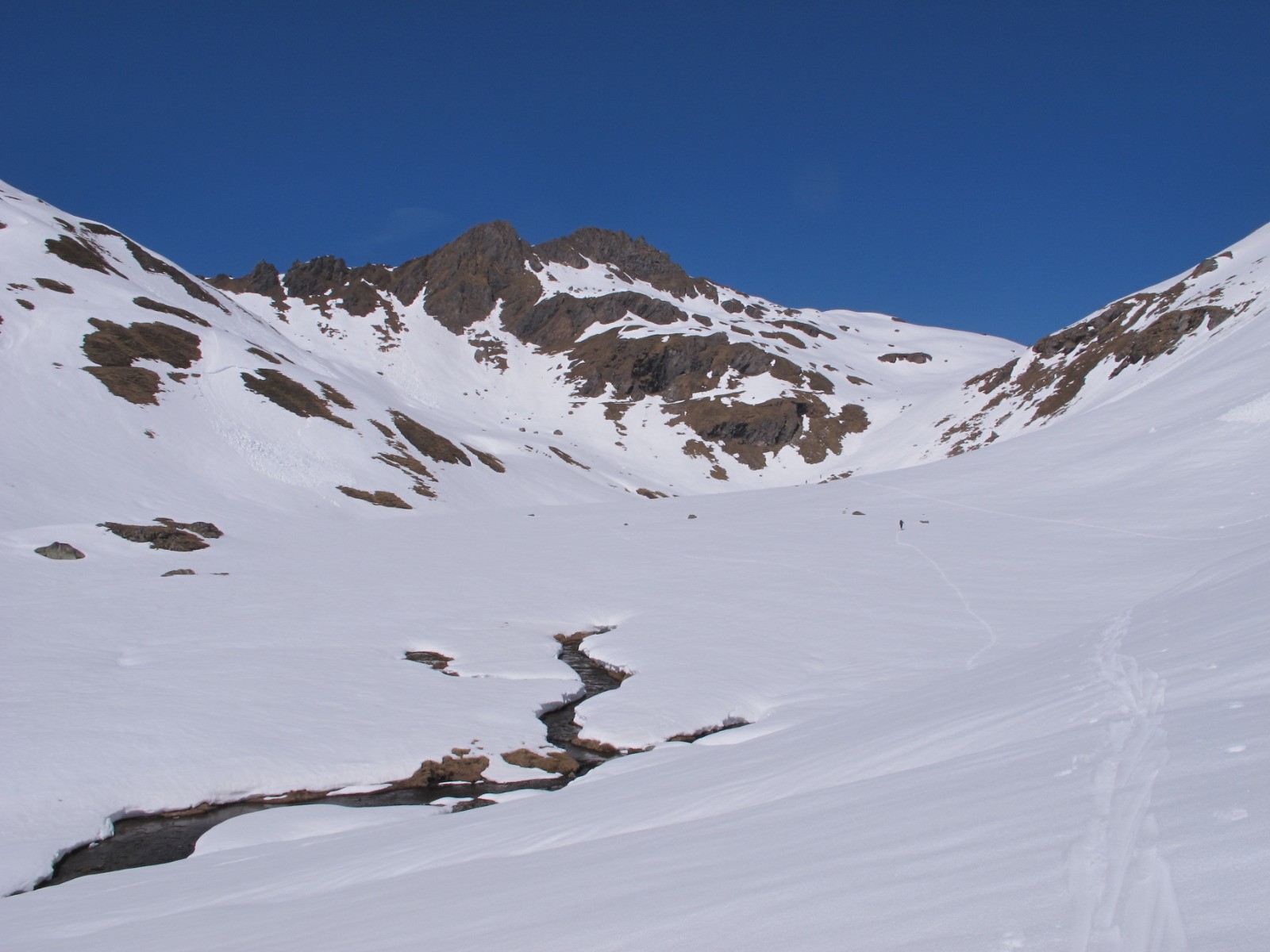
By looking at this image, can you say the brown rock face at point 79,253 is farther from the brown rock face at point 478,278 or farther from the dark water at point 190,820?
the brown rock face at point 478,278

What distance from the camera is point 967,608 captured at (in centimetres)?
1847

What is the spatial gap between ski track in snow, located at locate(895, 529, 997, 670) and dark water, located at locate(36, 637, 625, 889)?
7356 millimetres

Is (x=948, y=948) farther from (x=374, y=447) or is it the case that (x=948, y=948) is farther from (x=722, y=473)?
(x=722, y=473)

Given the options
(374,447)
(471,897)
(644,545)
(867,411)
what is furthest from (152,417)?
(867,411)

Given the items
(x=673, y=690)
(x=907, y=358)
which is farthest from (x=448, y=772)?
(x=907, y=358)

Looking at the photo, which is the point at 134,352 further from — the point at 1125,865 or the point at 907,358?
the point at 907,358

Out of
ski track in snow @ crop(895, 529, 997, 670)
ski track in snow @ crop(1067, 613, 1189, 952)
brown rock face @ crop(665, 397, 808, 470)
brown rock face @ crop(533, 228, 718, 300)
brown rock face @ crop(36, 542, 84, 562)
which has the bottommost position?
ski track in snow @ crop(1067, 613, 1189, 952)

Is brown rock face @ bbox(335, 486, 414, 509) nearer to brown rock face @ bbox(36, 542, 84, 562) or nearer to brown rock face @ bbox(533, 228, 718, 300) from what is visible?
brown rock face @ bbox(36, 542, 84, 562)

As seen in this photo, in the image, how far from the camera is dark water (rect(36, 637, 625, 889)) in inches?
394

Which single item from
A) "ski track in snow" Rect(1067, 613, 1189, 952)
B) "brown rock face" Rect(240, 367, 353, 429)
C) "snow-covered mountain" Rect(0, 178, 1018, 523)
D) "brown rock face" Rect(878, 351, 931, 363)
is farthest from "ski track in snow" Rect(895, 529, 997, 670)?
"brown rock face" Rect(878, 351, 931, 363)

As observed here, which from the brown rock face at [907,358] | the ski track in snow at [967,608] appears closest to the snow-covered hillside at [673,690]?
the ski track in snow at [967,608]

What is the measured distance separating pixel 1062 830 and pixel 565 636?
56.9ft

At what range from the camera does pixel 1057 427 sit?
133ft

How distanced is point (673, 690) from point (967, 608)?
8204 mm
